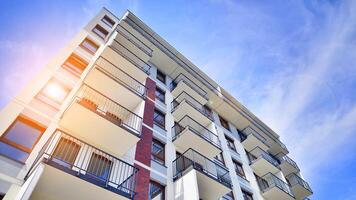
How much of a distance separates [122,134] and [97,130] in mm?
1110

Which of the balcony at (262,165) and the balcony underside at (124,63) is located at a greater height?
the balcony underside at (124,63)

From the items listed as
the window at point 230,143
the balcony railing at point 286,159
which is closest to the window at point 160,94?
the window at point 230,143

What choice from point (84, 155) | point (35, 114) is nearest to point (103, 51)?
point (35, 114)

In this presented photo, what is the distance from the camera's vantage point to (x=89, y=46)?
1716 centimetres

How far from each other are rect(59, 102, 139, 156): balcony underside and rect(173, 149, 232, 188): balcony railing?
307 centimetres

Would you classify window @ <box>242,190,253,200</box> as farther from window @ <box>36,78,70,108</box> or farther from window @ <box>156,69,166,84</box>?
window @ <box>36,78,70,108</box>

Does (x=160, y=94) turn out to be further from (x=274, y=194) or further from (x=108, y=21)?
(x=274, y=194)

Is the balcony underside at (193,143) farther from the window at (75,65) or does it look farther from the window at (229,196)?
the window at (75,65)

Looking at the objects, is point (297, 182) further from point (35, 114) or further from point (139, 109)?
point (35, 114)

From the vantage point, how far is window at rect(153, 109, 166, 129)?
15859 millimetres

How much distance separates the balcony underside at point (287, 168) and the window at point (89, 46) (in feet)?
66.4

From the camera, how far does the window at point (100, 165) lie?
1031 cm

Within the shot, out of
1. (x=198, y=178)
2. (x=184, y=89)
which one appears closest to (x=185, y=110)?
(x=184, y=89)

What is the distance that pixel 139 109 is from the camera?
1421cm
